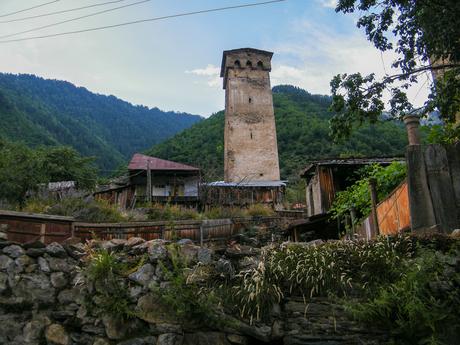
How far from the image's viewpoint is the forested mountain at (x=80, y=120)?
47.8 metres

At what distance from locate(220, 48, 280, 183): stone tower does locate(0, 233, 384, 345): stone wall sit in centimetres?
2986

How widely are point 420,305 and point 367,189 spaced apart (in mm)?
5960

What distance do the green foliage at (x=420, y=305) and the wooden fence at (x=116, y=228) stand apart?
3810mm

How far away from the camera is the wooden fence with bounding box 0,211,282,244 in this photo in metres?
9.49

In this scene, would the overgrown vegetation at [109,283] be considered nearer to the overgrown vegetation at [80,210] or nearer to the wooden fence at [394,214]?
the wooden fence at [394,214]

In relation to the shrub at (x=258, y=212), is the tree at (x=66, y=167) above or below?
above

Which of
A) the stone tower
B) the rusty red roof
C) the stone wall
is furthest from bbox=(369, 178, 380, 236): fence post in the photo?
the stone tower

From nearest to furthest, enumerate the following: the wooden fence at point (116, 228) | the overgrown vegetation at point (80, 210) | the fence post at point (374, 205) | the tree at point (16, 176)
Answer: the fence post at point (374, 205) < the wooden fence at point (116, 228) < the overgrown vegetation at point (80, 210) < the tree at point (16, 176)

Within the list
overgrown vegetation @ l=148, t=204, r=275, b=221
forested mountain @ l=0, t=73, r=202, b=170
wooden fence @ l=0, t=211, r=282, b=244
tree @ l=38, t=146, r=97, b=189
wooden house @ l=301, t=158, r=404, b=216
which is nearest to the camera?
wooden fence @ l=0, t=211, r=282, b=244

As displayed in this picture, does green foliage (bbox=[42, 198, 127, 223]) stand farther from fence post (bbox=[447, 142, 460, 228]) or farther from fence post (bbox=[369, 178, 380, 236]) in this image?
fence post (bbox=[447, 142, 460, 228])

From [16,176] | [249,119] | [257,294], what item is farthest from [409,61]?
[249,119]

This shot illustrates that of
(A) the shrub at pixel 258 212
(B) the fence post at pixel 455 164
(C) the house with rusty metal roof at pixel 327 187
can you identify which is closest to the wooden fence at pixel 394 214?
(B) the fence post at pixel 455 164

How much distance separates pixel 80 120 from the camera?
2783 inches

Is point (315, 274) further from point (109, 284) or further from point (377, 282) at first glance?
point (109, 284)
